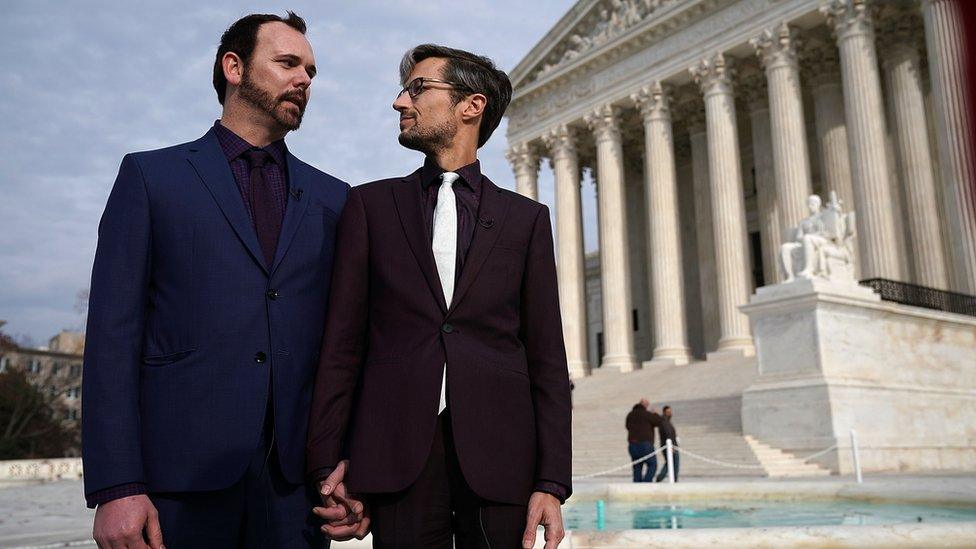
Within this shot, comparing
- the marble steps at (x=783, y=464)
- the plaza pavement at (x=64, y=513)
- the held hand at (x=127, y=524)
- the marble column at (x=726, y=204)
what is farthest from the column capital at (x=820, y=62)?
the held hand at (x=127, y=524)

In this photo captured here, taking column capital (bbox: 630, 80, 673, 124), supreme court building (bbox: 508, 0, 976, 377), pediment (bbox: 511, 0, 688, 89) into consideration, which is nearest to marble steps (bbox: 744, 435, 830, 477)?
supreme court building (bbox: 508, 0, 976, 377)

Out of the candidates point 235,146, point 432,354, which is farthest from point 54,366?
point 432,354

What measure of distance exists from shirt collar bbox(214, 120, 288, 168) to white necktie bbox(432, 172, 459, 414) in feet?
2.22

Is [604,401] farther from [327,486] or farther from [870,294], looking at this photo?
[327,486]

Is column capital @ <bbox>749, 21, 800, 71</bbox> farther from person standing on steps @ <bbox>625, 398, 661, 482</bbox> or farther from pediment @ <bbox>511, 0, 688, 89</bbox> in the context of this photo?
person standing on steps @ <bbox>625, 398, 661, 482</bbox>

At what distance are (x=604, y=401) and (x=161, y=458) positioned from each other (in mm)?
26743

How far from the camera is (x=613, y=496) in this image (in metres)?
11.5

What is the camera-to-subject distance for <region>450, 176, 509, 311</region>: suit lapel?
2.94m

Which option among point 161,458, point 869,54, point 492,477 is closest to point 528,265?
point 492,477

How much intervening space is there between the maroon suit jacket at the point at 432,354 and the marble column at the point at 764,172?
110ft

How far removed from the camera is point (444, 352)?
9.32 ft

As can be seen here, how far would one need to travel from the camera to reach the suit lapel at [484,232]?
116 inches

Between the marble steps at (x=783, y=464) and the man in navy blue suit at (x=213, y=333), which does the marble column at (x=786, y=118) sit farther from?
the man in navy blue suit at (x=213, y=333)

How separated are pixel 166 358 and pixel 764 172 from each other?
36.2m
